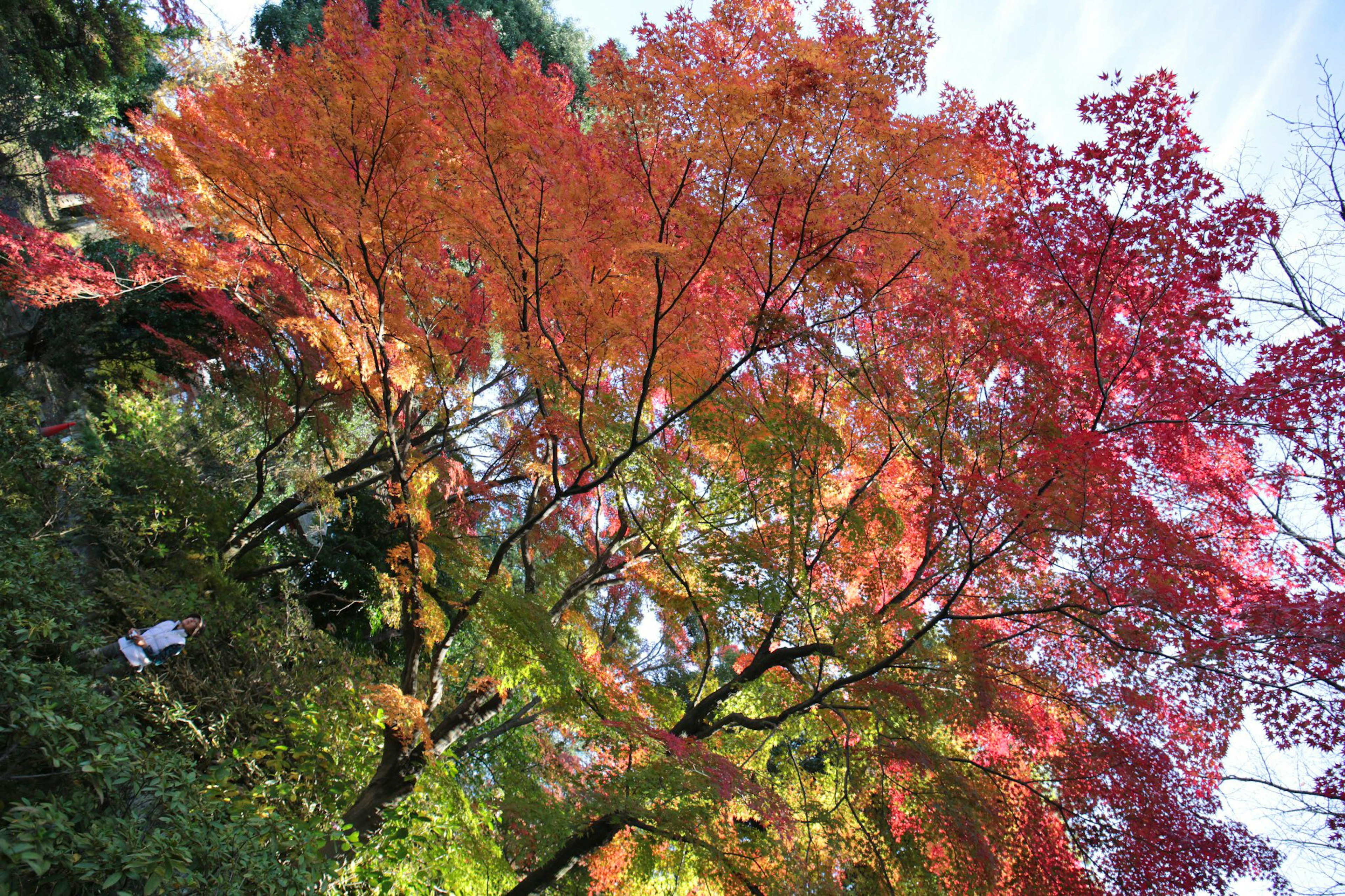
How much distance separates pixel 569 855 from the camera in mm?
5547

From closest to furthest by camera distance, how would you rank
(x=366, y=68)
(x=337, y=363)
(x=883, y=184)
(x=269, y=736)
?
(x=883, y=184) → (x=366, y=68) → (x=269, y=736) → (x=337, y=363)

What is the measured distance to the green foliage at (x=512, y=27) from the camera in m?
15.8

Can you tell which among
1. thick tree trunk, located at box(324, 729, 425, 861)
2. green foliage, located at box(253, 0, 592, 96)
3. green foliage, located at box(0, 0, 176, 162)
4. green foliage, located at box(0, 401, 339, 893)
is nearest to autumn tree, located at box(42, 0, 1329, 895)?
thick tree trunk, located at box(324, 729, 425, 861)

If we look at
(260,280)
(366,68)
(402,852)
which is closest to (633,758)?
(402,852)

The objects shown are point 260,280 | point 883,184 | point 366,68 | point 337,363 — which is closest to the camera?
point 883,184

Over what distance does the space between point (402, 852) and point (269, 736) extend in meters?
1.90

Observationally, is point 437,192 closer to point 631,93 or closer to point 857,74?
point 631,93

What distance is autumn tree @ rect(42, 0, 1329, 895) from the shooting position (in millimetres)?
4867

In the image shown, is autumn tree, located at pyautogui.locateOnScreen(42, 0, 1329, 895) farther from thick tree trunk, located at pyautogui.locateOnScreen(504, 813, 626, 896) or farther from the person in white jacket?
the person in white jacket

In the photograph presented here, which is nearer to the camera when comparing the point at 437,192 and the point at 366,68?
the point at 366,68

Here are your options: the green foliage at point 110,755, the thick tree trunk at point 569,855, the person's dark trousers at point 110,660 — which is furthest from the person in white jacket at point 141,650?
the thick tree trunk at point 569,855

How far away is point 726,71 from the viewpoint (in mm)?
4621

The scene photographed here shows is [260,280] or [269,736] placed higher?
[260,280]

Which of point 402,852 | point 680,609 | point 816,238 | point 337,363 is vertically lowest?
point 402,852
